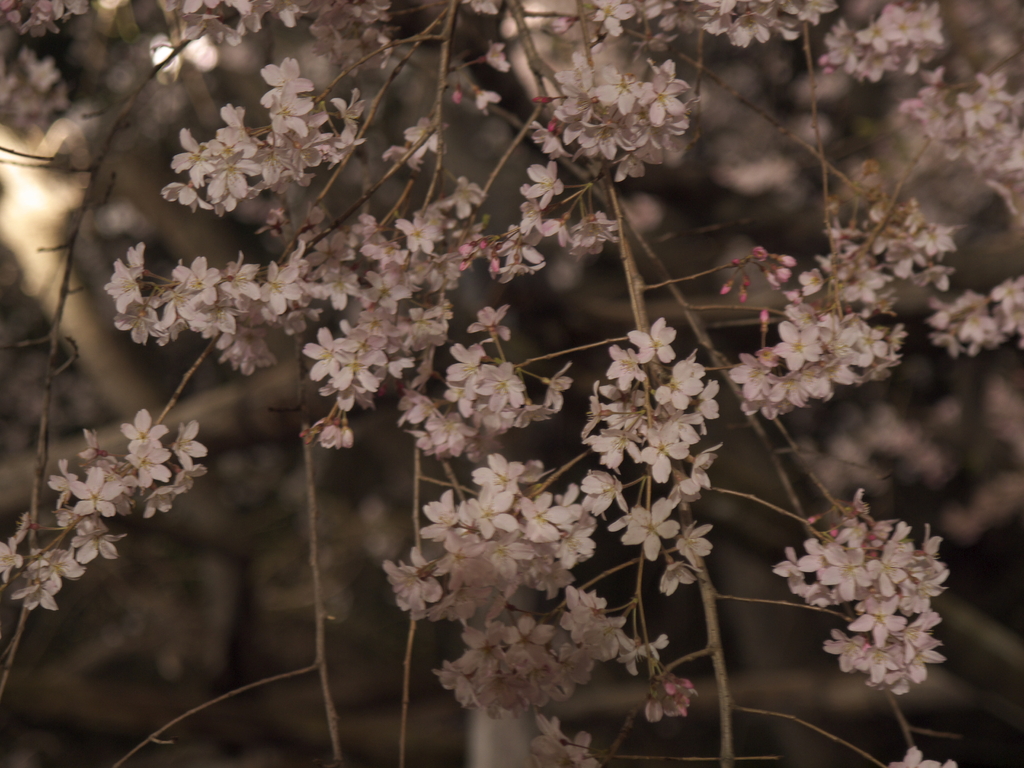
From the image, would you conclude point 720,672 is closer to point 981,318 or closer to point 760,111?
point 760,111

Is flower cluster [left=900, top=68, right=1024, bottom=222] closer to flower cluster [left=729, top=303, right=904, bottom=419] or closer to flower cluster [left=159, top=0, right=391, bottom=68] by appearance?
flower cluster [left=729, top=303, right=904, bottom=419]

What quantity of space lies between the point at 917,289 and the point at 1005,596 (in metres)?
2.18

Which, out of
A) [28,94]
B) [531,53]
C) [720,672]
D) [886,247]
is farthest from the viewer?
[28,94]

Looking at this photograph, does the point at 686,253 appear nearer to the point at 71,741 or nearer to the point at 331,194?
the point at 331,194

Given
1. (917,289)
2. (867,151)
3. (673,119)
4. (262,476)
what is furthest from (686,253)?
(262,476)

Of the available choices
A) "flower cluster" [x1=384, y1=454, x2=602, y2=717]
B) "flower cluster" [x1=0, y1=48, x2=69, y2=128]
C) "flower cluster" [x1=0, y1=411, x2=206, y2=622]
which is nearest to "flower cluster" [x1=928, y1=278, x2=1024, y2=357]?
"flower cluster" [x1=384, y1=454, x2=602, y2=717]

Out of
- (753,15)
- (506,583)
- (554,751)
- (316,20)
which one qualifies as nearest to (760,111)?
(753,15)

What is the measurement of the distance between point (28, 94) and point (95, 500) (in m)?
1.13

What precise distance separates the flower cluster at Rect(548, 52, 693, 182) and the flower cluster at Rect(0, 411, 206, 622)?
0.44 meters

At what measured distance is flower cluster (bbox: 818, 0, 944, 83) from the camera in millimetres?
998

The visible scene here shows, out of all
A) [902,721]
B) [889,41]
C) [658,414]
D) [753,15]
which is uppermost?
[889,41]

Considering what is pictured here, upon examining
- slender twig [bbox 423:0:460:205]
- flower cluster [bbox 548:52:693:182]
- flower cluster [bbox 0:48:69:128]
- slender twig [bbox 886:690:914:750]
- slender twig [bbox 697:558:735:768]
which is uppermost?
flower cluster [bbox 0:48:69:128]

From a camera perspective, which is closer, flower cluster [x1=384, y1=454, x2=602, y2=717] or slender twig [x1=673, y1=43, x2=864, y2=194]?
flower cluster [x1=384, y1=454, x2=602, y2=717]

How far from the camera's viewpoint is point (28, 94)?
1391mm
